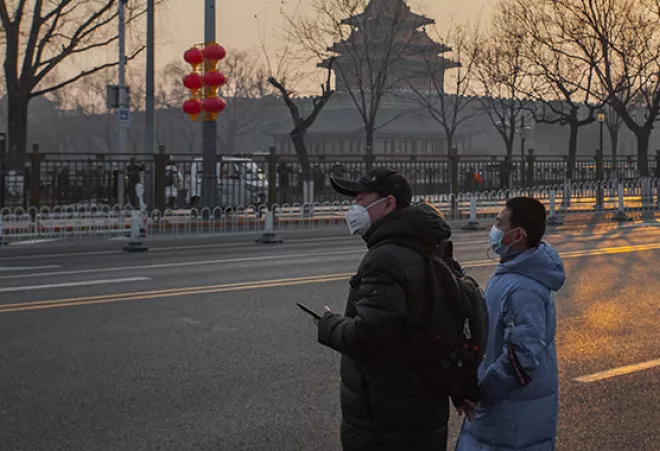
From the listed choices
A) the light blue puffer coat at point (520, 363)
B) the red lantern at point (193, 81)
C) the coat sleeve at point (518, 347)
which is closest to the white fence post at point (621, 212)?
the red lantern at point (193, 81)

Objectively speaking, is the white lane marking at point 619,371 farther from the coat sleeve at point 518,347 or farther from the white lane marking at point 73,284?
the white lane marking at point 73,284

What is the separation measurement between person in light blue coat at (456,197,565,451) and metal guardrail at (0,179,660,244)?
14.7 m

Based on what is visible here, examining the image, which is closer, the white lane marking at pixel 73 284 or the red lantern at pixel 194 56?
the white lane marking at pixel 73 284

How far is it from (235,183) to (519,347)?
20.3 meters

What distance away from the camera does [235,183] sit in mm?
23391

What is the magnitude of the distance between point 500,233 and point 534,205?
0.63 ft

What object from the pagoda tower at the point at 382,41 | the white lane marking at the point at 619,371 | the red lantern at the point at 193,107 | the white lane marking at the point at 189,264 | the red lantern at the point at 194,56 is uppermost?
the pagoda tower at the point at 382,41

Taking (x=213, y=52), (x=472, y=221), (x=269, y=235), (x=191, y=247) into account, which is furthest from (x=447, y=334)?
(x=472, y=221)

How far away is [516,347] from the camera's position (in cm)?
344

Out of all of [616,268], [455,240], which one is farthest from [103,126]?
[616,268]

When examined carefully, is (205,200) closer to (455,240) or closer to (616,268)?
(455,240)

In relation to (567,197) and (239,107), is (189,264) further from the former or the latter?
(239,107)

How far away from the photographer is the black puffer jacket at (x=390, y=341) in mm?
3145

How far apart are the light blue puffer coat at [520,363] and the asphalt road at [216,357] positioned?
1747 mm
